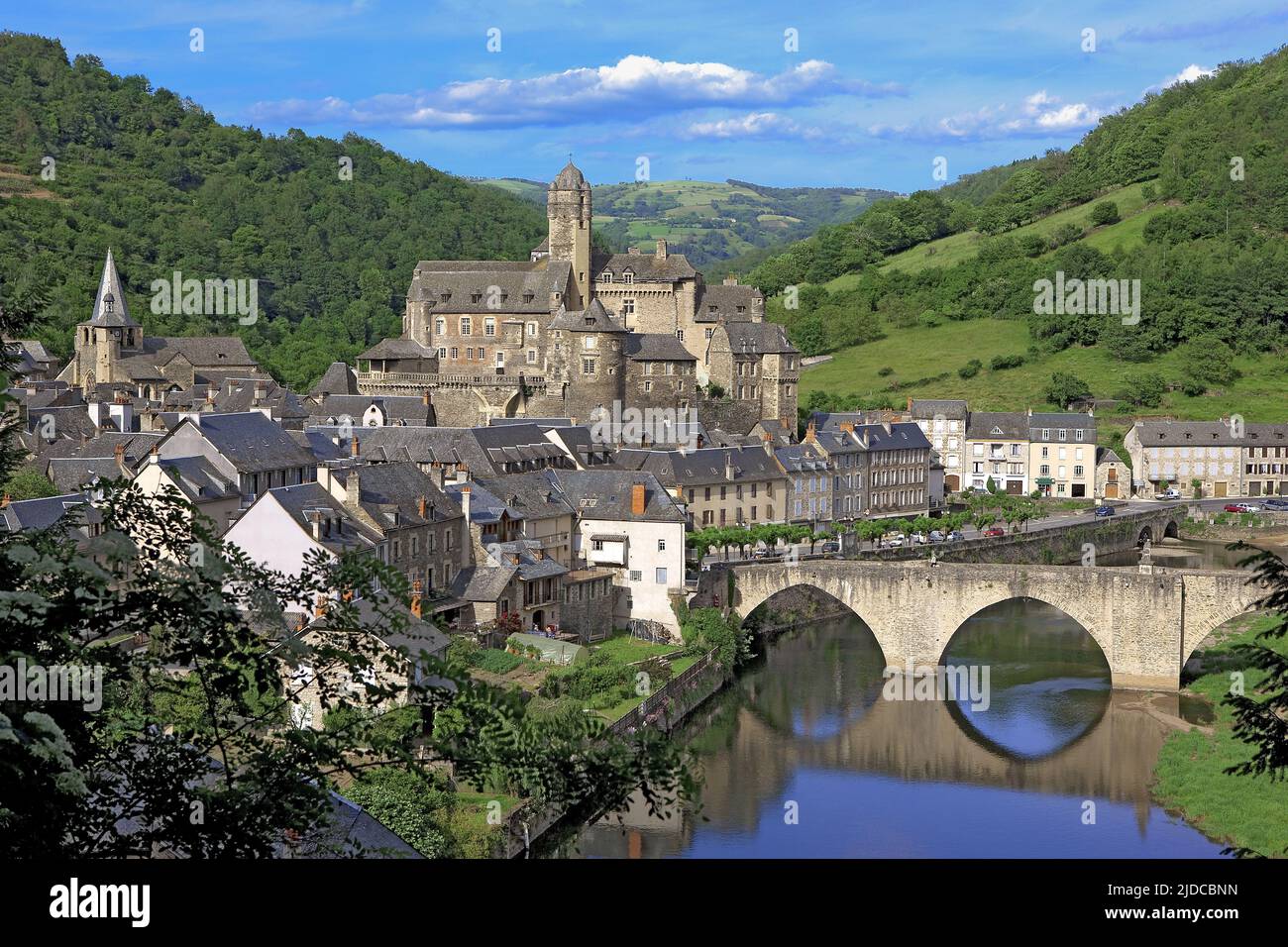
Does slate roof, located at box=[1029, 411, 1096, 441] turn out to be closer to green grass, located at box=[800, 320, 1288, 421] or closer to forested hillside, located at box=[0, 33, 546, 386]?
green grass, located at box=[800, 320, 1288, 421]

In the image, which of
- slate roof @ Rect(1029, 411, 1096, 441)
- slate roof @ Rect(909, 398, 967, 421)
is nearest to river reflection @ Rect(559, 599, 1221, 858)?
slate roof @ Rect(1029, 411, 1096, 441)

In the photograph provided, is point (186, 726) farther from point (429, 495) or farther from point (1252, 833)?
point (429, 495)

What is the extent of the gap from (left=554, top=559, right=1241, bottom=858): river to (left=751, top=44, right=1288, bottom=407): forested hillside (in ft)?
183

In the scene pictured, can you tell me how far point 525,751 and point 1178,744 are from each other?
29500 millimetres

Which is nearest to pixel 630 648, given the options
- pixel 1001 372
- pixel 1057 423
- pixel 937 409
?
pixel 937 409

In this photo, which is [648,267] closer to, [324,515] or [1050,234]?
[324,515]

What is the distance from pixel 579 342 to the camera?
72375mm

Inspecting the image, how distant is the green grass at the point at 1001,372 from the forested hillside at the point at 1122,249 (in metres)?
0.67

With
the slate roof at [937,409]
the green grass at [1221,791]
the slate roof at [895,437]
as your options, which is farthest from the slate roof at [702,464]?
the slate roof at [937,409]

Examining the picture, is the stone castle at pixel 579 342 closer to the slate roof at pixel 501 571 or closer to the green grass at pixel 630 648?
the slate roof at pixel 501 571

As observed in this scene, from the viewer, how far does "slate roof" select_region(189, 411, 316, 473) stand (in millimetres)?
49594

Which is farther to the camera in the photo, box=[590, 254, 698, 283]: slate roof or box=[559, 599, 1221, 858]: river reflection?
box=[590, 254, 698, 283]: slate roof

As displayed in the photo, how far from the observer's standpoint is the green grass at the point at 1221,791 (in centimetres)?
3086
